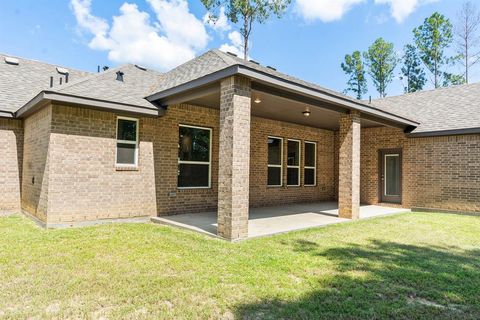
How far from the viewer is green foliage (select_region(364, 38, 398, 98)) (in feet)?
98.6

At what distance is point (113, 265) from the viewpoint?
4434 mm

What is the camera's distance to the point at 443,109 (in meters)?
11.9

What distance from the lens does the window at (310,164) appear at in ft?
43.2

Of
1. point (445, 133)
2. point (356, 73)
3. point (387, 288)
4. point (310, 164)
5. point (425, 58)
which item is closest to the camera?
point (387, 288)

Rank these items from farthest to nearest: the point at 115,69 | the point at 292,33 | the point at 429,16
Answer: the point at 429,16 → the point at 292,33 → the point at 115,69

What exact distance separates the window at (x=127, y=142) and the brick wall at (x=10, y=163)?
11.4 feet

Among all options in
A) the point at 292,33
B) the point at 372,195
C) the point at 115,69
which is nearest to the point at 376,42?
the point at 292,33

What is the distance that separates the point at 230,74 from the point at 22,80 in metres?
8.14

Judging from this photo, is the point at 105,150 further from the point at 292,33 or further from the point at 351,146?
the point at 292,33

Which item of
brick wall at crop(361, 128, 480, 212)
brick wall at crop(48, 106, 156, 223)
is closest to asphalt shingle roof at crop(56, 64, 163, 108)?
brick wall at crop(48, 106, 156, 223)

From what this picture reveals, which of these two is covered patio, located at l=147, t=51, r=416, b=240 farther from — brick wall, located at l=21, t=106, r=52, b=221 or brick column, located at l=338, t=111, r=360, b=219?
brick wall, located at l=21, t=106, r=52, b=221

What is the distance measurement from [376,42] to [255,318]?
3281 centimetres

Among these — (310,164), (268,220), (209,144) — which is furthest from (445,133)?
(209,144)

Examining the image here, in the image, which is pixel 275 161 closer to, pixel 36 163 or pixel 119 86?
pixel 119 86
